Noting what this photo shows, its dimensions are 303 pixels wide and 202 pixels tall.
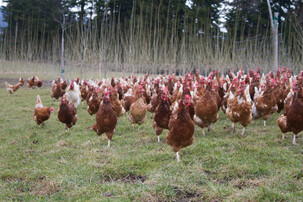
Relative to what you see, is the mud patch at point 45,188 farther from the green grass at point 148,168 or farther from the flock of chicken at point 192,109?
the flock of chicken at point 192,109

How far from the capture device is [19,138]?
6.76m

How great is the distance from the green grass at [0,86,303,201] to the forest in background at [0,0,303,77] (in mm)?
10144

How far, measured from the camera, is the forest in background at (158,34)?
665 inches

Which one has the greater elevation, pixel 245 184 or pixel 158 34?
pixel 158 34

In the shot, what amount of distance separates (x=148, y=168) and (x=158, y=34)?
13.8 meters

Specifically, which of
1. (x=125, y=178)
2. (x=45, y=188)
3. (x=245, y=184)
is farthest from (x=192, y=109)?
(x=45, y=188)

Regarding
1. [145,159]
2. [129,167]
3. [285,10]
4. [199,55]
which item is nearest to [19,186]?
[129,167]

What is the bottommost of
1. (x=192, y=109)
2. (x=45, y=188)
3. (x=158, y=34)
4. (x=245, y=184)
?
(x=45, y=188)

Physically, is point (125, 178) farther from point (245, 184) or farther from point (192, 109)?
point (192, 109)

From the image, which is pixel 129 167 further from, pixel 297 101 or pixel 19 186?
pixel 297 101

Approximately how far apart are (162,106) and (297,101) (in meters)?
2.74

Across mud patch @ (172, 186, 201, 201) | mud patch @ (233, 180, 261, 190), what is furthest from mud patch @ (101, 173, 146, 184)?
mud patch @ (233, 180, 261, 190)

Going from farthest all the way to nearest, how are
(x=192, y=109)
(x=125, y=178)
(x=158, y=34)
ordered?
(x=158, y=34) → (x=192, y=109) → (x=125, y=178)

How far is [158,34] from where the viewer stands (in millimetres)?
17219
